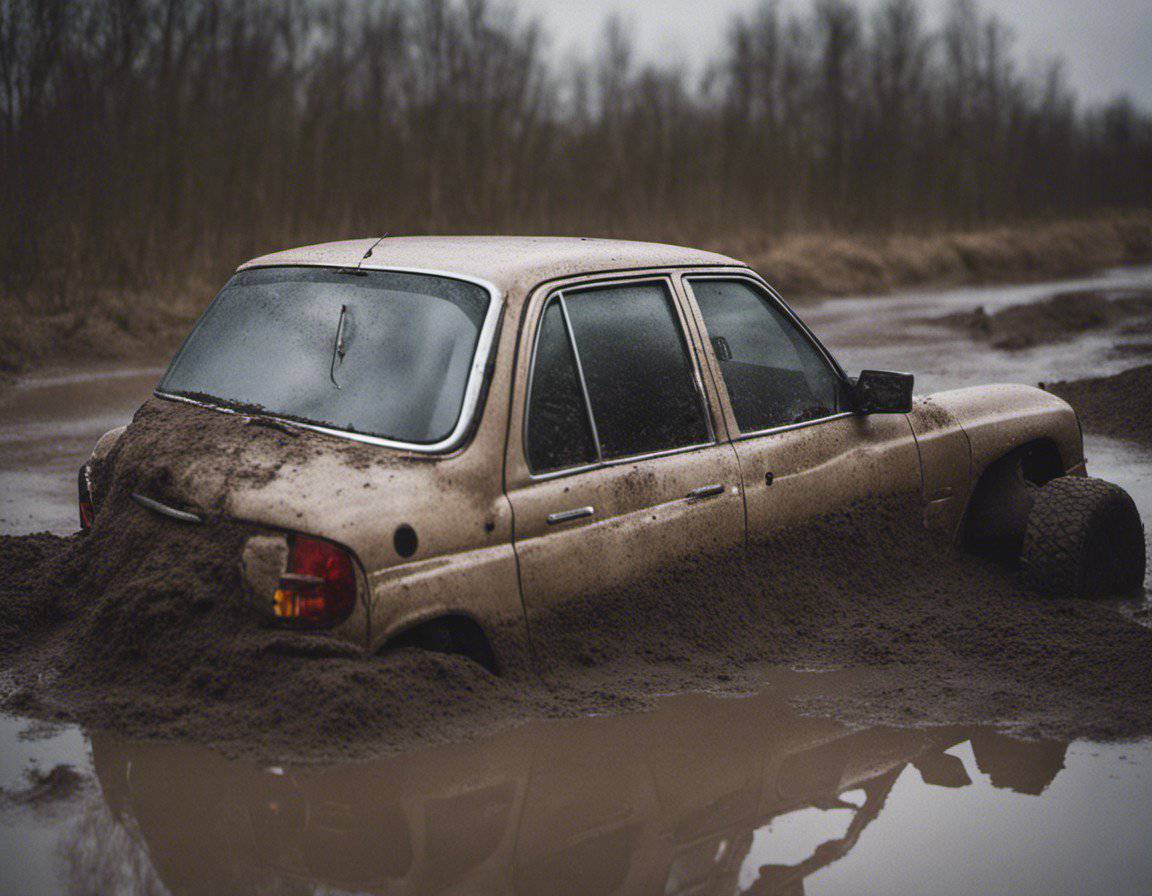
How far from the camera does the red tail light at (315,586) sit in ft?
12.4

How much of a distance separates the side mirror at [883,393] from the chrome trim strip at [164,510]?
2653 mm

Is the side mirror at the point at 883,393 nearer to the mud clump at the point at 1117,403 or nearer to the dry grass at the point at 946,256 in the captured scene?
the mud clump at the point at 1117,403

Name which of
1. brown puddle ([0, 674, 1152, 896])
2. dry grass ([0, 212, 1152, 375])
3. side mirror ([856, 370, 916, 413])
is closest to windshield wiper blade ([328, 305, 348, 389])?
brown puddle ([0, 674, 1152, 896])

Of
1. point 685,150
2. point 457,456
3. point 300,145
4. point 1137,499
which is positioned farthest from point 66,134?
point 685,150

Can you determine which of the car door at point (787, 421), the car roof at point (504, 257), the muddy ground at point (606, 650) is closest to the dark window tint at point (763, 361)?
the car door at point (787, 421)

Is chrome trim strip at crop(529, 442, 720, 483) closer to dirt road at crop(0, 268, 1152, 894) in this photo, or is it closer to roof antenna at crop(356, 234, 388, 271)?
dirt road at crop(0, 268, 1152, 894)

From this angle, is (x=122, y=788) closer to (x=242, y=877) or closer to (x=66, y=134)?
(x=242, y=877)

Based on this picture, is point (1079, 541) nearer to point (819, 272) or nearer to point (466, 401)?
point (466, 401)

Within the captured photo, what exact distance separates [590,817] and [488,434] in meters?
1.15

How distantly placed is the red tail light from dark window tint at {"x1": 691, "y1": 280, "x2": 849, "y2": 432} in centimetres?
183

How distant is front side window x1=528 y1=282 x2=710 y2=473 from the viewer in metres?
4.39

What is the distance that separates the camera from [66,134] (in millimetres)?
16188

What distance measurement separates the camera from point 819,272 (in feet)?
88.5

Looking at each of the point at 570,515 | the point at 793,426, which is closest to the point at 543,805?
the point at 570,515
